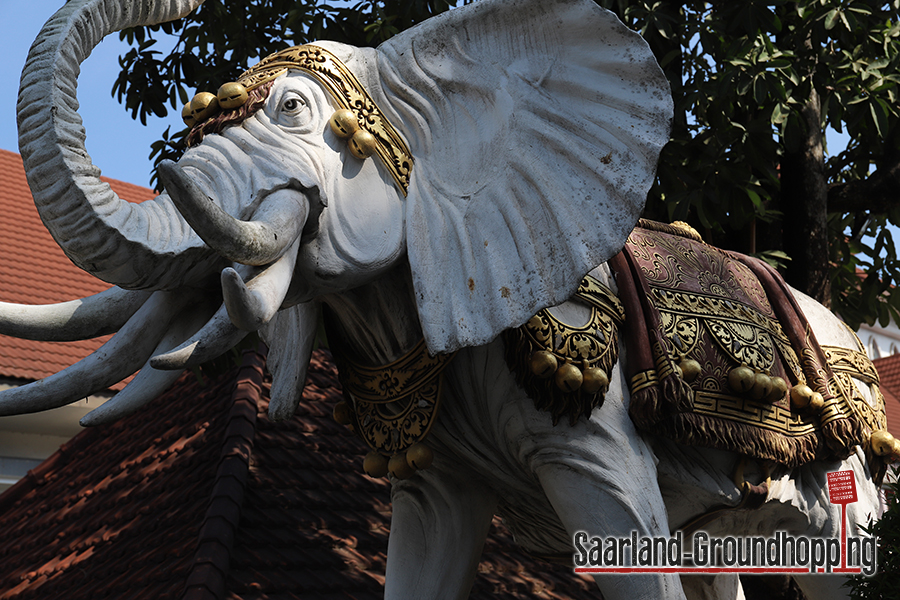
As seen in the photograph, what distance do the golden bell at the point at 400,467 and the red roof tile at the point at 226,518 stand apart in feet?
7.56

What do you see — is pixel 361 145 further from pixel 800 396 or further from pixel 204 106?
pixel 800 396

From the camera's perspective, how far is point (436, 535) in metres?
2.72

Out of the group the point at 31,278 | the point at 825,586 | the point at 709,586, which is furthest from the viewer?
the point at 31,278

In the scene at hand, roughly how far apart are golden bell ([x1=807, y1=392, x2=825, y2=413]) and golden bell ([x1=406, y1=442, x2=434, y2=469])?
1149mm

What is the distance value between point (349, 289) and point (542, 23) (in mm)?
828

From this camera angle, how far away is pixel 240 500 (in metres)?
5.30

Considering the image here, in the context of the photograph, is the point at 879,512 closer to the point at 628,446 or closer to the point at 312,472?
the point at 628,446

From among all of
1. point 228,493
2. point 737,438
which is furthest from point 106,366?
point 228,493

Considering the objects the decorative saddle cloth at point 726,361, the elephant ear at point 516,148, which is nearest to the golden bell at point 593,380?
the decorative saddle cloth at point 726,361

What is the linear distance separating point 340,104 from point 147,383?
80 centimetres

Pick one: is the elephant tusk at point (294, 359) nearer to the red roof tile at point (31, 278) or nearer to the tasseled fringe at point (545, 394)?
the tasseled fringe at point (545, 394)

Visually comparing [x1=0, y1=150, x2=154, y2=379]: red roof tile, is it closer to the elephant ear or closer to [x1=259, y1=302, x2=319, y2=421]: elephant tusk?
[x1=259, y1=302, x2=319, y2=421]: elephant tusk

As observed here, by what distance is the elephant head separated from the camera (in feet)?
6.57

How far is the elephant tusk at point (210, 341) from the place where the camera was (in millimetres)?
1997
